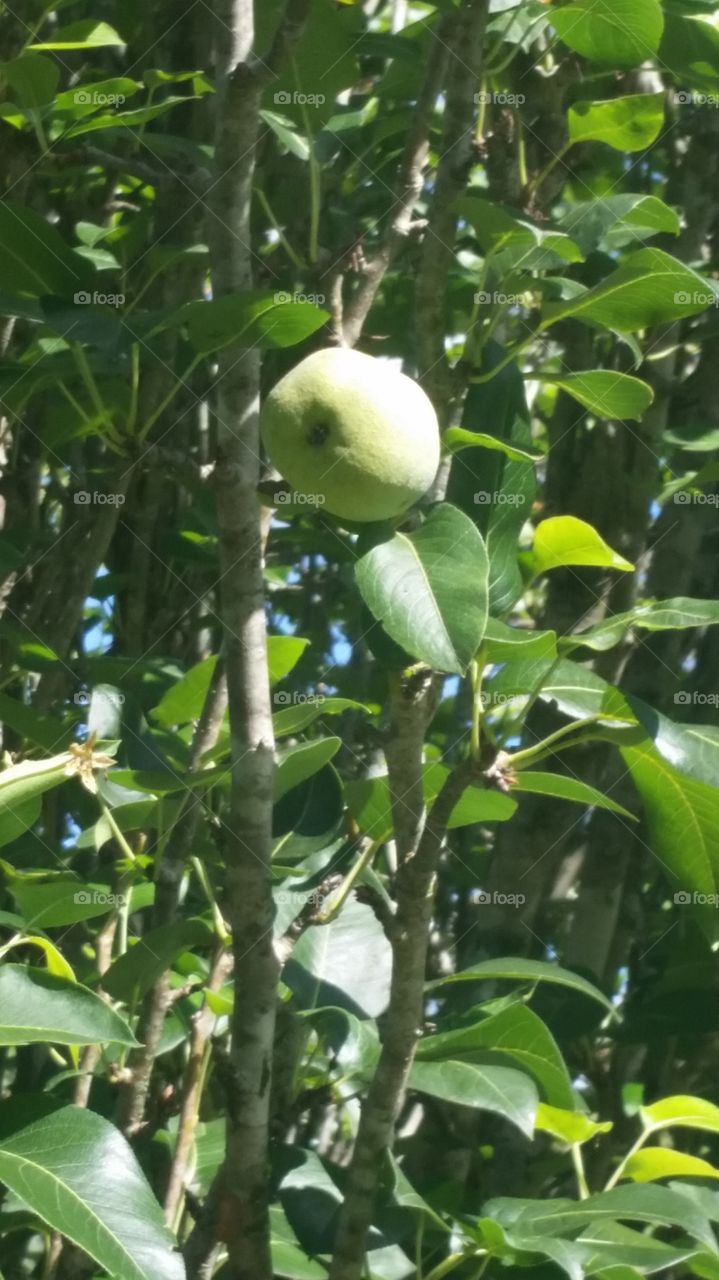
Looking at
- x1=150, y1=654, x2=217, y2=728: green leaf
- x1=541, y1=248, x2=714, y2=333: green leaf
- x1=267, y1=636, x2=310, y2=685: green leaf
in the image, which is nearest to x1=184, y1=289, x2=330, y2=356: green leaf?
x1=541, y1=248, x2=714, y2=333: green leaf

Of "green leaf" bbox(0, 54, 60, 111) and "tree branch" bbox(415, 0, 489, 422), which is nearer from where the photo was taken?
Result: "tree branch" bbox(415, 0, 489, 422)

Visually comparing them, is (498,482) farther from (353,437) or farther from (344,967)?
(344,967)

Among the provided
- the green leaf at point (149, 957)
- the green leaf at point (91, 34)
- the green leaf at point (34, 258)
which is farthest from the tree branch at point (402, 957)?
the green leaf at point (91, 34)

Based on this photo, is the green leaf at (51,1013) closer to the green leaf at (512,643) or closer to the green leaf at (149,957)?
the green leaf at (149,957)

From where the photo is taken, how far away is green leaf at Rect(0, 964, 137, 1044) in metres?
0.99

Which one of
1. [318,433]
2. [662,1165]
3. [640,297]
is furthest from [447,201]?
[662,1165]

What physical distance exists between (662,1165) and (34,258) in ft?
3.52

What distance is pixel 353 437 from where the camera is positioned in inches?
38.9

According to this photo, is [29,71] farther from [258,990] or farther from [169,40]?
[258,990]

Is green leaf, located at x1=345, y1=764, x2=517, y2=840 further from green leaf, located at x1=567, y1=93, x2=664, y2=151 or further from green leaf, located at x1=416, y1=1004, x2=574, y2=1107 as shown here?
green leaf, located at x1=567, y1=93, x2=664, y2=151

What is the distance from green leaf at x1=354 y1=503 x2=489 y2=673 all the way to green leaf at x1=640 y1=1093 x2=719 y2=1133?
0.68m

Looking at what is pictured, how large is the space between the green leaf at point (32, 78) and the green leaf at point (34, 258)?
0.16 metres

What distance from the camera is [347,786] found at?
1.33 meters

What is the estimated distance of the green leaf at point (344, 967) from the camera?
1411 mm
